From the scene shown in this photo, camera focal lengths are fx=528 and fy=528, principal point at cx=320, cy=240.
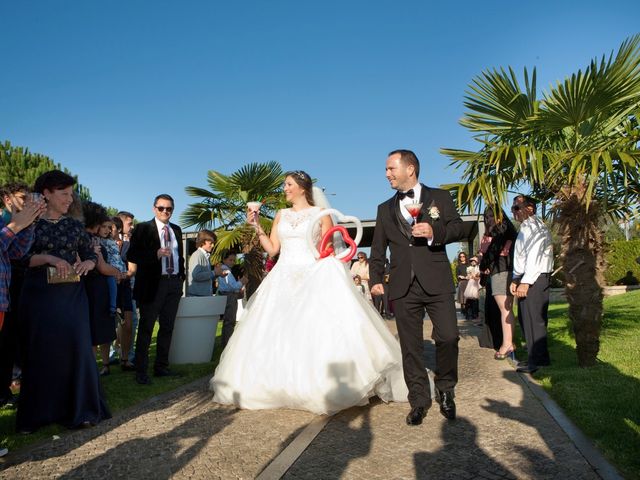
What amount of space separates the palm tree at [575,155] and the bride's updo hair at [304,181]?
1.90m

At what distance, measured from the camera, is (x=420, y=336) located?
4.45m

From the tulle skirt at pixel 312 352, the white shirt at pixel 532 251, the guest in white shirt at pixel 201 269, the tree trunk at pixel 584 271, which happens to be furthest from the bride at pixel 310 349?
the guest in white shirt at pixel 201 269

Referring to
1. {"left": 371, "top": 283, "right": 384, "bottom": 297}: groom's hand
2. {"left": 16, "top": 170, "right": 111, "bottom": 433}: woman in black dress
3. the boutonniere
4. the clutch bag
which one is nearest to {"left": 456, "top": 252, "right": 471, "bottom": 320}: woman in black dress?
{"left": 371, "top": 283, "right": 384, "bottom": 297}: groom's hand

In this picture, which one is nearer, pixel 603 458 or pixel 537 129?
pixel 603 458

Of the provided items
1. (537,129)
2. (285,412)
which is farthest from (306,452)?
(537,129)

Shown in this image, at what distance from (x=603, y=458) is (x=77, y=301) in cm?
404

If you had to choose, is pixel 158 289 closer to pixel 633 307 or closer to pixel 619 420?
pixel 619 420

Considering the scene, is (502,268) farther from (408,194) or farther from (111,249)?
(111,249)

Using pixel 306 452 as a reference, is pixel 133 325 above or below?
above

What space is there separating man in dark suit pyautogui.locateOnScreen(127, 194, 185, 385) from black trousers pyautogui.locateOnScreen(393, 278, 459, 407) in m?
3.29

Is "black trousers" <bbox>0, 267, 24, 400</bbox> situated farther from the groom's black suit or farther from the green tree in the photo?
the green tree

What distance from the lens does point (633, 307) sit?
13875 millimetres

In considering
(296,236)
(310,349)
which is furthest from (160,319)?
(310,349)

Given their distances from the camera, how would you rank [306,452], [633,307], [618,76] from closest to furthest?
1. [306,452]
2. [618,76]
3. [633,307]
